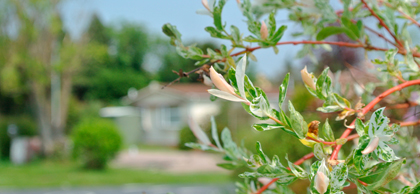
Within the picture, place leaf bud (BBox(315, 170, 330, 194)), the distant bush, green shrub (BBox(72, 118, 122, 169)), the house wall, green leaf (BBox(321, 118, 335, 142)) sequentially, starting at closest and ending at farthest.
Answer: leaf bud (BBox(315, 170, 330, 194)), green leaf (BBox(321, 118, 335, 142)), green shrub (BBox(72, 118, 122, 169)), the distant bush, the house wall

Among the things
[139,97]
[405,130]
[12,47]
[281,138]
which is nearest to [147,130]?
[139,97]

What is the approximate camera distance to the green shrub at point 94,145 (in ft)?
32.1

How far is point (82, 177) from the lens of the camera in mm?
8820

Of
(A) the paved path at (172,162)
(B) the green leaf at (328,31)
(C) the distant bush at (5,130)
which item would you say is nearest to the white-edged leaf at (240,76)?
(B) the green leaf at (328,31)

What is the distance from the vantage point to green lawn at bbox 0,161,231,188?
824 cm

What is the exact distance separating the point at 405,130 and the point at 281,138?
9.14 ft

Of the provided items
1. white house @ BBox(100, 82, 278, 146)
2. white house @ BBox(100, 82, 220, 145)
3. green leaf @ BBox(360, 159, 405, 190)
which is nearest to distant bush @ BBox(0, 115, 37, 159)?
white house @ BBox(100, 82, 220, 145)

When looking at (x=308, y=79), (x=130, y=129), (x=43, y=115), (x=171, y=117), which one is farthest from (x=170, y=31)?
(x=130, y=129)

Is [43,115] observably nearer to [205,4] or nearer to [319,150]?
[205,4]

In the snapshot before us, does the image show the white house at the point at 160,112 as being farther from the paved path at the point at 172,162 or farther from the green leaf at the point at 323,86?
the green leaf at the point at 323,86

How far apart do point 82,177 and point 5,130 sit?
17.6 feet

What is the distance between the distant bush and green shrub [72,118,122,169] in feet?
12.5

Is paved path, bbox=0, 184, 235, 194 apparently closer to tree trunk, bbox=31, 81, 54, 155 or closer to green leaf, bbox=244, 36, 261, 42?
tree trunk, bbox=31, 81, 54, 155

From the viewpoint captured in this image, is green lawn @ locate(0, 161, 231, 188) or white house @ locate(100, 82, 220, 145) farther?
white house @ locate(100, 82, 220, 145)
